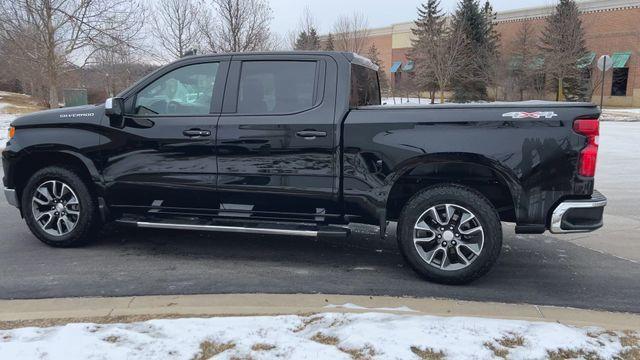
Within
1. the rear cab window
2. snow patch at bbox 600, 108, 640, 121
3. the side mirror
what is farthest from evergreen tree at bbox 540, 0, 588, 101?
the side mirror

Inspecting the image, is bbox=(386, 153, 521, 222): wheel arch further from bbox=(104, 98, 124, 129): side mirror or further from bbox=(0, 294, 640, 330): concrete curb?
bbox=(104, 98, 124, 129): side mirror

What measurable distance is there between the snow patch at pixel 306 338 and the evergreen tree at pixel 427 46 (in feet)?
119

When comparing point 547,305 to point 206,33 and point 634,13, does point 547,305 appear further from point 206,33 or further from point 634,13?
point 634,13

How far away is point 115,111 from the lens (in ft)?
16.4

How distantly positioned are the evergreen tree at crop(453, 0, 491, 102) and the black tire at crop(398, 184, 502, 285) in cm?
3634

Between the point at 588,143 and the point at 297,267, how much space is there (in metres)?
2.71

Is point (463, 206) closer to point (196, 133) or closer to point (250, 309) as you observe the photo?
point (250, 309)

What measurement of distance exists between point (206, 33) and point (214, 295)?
1922cm

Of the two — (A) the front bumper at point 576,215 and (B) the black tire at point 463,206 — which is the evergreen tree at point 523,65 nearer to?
(A) the front bumper at point 576,215

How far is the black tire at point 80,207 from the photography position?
5.23 metres

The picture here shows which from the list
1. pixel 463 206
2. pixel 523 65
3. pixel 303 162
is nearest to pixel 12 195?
pixel 303 162

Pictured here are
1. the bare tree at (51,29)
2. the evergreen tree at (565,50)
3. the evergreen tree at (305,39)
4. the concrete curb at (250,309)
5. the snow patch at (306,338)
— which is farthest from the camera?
Answer: the evergreen tree at (565,50)

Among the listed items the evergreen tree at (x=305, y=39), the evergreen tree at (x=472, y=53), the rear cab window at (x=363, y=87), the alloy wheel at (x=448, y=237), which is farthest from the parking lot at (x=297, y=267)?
the evergreen tree at (x=472, y=53)

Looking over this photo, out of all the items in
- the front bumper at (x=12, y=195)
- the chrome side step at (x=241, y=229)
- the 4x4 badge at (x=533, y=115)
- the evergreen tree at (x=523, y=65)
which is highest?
the evergreen tree at (x=523, y=65)
